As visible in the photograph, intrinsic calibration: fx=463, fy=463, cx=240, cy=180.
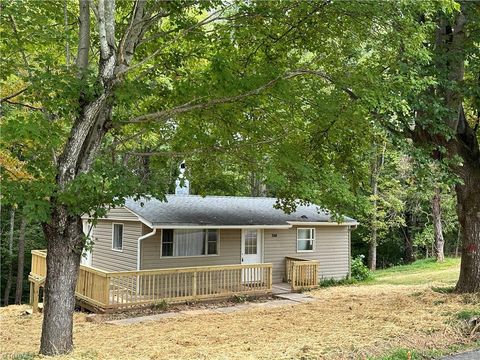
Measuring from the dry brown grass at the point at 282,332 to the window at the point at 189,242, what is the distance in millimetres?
4103

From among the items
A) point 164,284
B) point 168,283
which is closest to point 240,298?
point 168,283

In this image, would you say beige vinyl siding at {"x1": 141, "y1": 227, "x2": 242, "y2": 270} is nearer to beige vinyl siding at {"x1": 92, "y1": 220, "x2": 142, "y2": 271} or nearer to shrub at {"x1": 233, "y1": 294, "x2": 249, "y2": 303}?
beige vinyl siding at {"x1": 92, "y1": 220, "x2": 142, "y2": 271}

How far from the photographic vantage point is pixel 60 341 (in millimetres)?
6398

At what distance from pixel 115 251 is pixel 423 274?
13305mm

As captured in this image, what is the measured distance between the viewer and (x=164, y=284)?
45.9ft

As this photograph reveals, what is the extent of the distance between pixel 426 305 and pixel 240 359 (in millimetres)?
5746

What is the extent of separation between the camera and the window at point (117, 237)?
53.1ft

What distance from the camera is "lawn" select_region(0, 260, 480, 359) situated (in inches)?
259

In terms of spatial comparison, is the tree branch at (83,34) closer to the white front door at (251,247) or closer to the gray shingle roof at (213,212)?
the gray shingle roof at (213,212)

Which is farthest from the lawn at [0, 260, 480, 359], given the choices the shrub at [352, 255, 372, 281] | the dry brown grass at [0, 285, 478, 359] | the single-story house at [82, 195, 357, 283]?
the shrub at [352, 255, 372, 281]

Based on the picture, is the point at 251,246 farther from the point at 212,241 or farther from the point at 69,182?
the point at 69,182

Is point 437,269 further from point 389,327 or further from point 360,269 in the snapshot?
point 389,327

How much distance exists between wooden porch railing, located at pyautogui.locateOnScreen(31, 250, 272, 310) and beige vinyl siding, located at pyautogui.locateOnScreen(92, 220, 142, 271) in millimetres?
1432

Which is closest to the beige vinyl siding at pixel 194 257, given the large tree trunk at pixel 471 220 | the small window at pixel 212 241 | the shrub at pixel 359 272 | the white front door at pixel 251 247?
the small window at pixel 212 241
